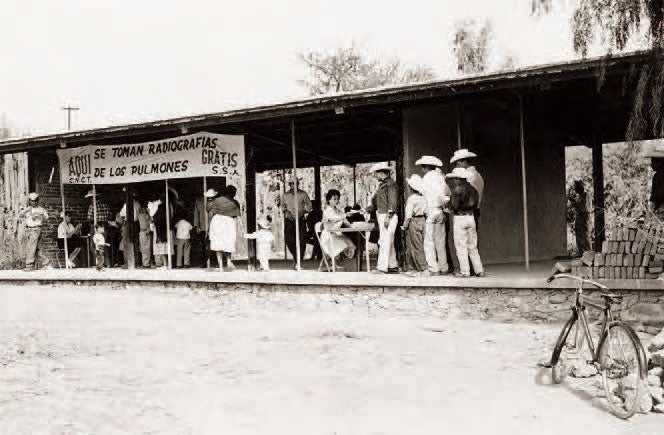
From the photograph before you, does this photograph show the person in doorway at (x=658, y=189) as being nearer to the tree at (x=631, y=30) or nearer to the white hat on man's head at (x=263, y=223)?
the tree at (x=631, y=30)

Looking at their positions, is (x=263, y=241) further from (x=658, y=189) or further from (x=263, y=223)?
(x=658, y=189)

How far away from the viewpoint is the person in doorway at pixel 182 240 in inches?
582

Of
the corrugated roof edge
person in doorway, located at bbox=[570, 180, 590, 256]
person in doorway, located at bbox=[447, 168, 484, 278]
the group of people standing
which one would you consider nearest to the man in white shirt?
the group of people standing

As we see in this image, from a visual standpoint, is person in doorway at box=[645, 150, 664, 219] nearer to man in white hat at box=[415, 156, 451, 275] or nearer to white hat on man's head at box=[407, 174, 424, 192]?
man in white hat at box=[415, 156, 451, 275]

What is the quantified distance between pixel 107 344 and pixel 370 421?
442cm

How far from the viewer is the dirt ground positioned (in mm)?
5668

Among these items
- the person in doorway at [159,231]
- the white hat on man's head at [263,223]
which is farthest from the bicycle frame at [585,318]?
the person in doorway at [159,231]

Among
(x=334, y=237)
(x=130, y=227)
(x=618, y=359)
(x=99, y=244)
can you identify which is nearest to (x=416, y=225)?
(x=334, y=237)

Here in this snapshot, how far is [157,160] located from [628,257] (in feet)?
28.0

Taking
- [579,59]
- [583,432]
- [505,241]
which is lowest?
[583,432]

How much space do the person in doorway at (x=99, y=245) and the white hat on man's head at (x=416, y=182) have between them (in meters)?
6.87

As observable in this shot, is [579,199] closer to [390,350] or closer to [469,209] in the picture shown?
[469,209]

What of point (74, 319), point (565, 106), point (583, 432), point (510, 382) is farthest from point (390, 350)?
point (565, 106)

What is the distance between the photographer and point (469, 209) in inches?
398
